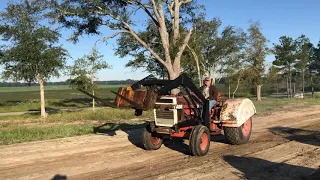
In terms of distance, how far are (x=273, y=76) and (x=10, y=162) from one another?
1317 inches

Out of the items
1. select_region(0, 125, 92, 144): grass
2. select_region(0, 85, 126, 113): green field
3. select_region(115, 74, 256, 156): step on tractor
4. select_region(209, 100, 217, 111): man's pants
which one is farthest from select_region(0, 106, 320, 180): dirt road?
select_region(0, 85, 126, 113): green field

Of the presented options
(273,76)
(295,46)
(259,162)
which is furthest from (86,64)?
(295,46)

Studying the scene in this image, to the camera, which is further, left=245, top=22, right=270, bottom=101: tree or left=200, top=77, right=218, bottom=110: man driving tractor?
left=245, top=22, right=270, bottom=101: tree

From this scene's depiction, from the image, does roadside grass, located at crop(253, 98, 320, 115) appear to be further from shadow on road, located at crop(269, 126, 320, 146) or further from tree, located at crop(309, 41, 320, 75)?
tree, located at crop(309, 41, 320, 75)

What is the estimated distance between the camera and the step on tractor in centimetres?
840

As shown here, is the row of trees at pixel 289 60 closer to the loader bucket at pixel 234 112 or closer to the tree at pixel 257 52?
the tree at pixel 257 52

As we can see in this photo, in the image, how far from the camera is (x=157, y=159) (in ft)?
29.0

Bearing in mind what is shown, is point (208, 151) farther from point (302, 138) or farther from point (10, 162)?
point (10, 162)

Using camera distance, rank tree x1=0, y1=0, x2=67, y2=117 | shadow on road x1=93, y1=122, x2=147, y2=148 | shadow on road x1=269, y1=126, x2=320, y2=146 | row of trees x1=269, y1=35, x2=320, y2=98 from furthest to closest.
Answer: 1. row of trees x1=269, y1=35, x2=320, y2=98
2. tree x1=0, y1=0, x2=67, y2=117
3. shadow on road x1=93, y1=122, x2=147, y2=148
4. shadow on road x1=269, y1=126, x2=320, y2=146

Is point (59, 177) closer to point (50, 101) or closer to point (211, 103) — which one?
point (211, 103)

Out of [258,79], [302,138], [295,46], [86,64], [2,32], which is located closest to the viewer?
[302,138]

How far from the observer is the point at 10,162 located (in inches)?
341

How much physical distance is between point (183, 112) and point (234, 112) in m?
1.77

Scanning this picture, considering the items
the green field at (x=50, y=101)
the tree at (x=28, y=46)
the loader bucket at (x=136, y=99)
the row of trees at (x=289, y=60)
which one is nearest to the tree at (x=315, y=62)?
the row of trees at (x=289, y=60)
